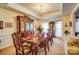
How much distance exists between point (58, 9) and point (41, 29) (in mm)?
579

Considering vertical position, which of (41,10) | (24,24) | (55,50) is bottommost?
(55,50)

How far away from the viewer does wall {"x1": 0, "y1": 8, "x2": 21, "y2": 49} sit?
1.92 metres

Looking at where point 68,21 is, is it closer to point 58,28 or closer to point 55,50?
point 58,28

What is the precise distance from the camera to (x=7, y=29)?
78.1 inches

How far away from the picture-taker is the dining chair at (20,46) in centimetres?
200

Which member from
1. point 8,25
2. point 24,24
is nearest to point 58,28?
point 24,24

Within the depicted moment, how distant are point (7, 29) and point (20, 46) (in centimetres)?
47

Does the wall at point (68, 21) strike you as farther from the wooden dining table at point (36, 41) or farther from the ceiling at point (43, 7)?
the wooden dining table at point (36, 41)

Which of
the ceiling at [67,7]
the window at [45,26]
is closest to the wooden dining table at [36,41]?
the window at [45,26]

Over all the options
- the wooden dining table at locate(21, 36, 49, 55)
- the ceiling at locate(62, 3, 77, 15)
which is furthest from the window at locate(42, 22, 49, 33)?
the ceiling at locate(62, 3, 77, 15)

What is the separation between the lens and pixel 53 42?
2102 mm

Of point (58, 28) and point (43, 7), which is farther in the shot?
point (58, 28)

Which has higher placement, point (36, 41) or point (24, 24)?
point (24, 24)
